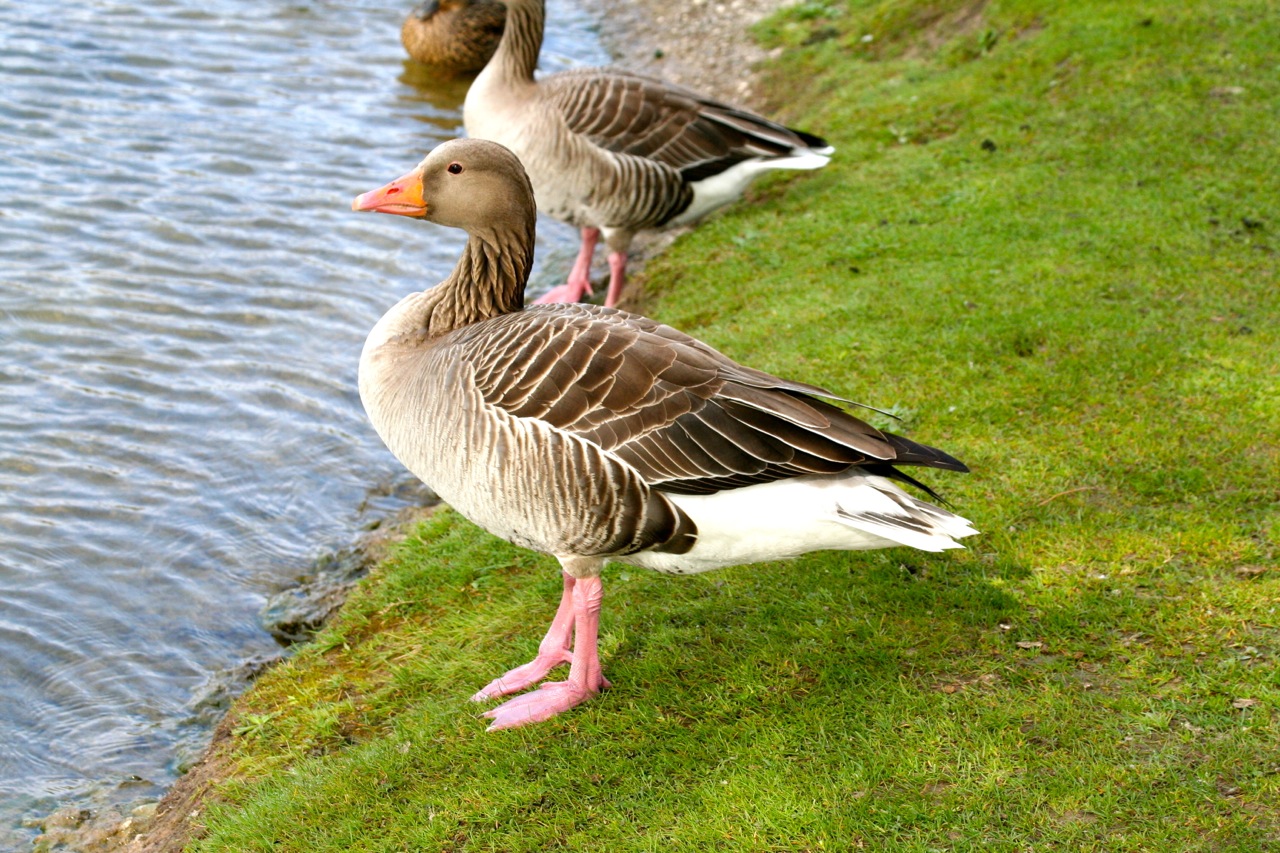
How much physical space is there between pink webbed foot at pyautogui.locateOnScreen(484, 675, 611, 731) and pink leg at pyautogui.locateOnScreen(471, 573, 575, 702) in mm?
139

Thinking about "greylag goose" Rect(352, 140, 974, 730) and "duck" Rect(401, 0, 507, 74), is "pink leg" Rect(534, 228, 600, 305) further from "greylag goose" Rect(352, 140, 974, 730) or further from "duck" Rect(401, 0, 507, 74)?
"duck" Rect(401, 0, 507, 74)

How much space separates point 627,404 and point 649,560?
69cm

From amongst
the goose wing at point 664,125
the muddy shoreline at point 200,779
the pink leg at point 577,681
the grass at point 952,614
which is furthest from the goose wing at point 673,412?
the goose wing at point 664,125

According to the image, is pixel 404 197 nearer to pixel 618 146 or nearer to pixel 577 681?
pixel 577 681

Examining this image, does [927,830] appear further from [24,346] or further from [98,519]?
[24,346]

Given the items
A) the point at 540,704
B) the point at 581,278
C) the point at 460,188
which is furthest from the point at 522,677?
the point at 581,278

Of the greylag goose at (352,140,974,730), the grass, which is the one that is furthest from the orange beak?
the grass

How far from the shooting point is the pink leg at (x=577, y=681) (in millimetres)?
4559

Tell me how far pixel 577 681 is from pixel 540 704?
172mm

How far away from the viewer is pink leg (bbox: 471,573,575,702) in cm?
484

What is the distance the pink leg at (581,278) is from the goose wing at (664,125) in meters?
0.85

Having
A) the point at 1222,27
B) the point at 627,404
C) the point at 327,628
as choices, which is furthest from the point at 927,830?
the point at 1222,27

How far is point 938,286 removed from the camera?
7512 mm

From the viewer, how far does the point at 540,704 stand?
4.59m
